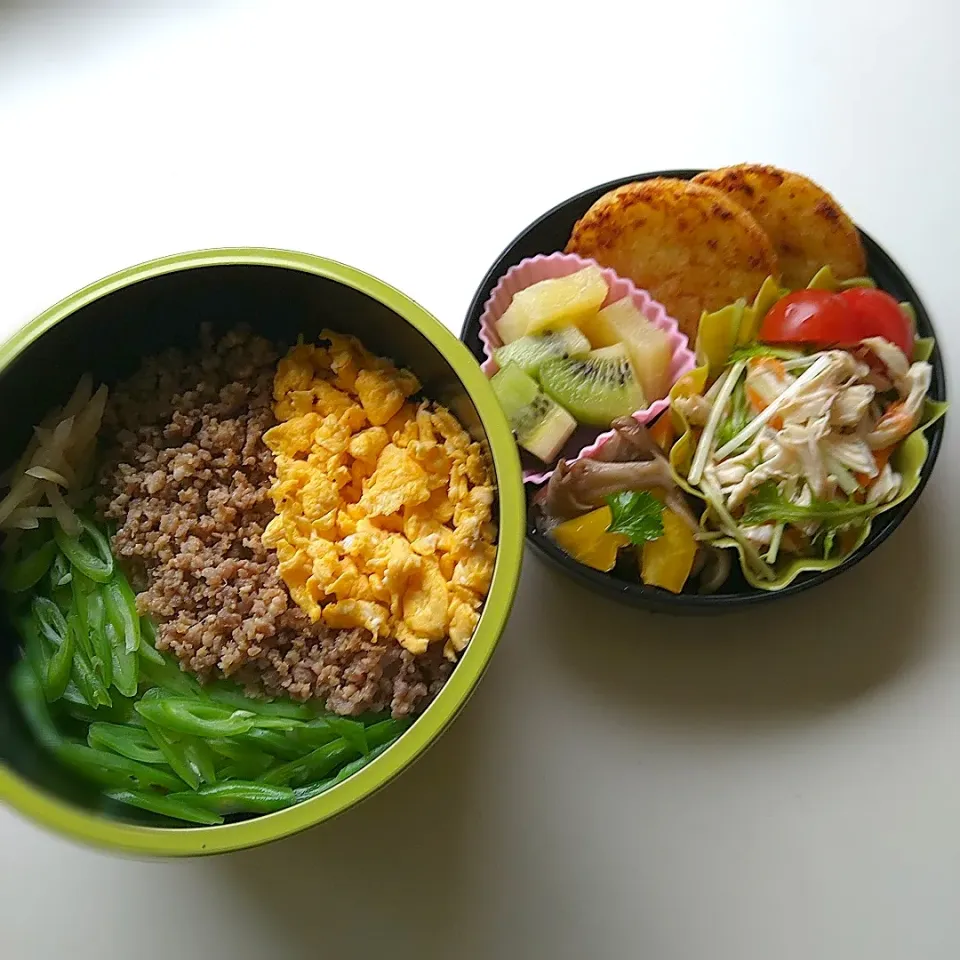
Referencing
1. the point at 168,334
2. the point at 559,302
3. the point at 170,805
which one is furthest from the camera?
the point at 559,302

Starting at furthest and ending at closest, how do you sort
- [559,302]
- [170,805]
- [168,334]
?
[559,302], [168,334], [170,805]

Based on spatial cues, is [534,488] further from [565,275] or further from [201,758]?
[201,758]

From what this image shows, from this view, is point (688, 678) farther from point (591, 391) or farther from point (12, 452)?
point (12, 452)

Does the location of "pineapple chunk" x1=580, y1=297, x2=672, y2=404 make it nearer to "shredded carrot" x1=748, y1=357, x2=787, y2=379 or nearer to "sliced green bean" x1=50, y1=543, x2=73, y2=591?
"shredded carrot" x1=748, y1=357, x2=787, y2=379

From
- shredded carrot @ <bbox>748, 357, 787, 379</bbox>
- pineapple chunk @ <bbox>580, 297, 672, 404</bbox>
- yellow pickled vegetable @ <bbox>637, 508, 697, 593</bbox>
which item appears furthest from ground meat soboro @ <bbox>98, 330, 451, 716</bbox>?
shredded carrot @ <bbox>748, 357, 787, 379</bbox>

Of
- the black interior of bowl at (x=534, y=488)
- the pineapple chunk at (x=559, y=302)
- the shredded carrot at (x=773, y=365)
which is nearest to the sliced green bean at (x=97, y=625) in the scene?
the black interior of bowl at (x=534, y=488)

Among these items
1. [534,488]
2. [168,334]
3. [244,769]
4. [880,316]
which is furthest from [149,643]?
[880,316]
